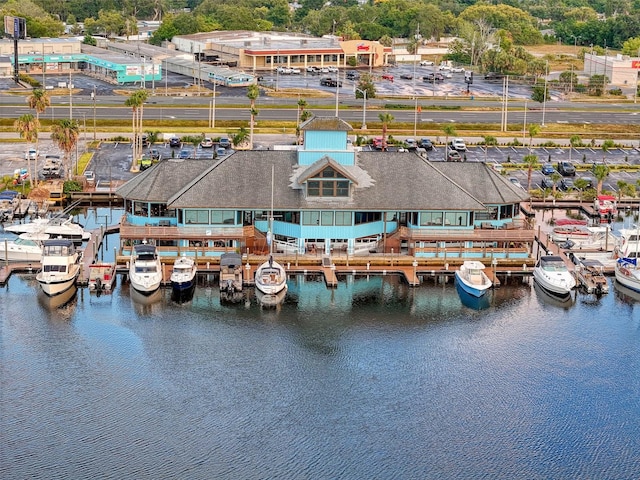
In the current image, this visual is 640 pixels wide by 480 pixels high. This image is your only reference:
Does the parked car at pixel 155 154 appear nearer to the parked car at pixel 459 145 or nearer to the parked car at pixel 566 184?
the parked car at pixel 459 145

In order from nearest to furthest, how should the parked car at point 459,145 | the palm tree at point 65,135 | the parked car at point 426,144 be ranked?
the palm tree at point 65,135 → the parked car at point 459,145 → the parked car at point 426,144

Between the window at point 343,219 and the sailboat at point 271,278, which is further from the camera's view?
the window at point 343,219

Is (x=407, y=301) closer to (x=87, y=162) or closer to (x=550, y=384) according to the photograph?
(x=550, y=384)

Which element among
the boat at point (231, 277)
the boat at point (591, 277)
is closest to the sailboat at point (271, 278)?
the boat at point (231, 277)

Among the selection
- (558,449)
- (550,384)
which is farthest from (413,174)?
(558,449)

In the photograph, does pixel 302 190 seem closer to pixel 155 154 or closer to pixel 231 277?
pixel 231 277

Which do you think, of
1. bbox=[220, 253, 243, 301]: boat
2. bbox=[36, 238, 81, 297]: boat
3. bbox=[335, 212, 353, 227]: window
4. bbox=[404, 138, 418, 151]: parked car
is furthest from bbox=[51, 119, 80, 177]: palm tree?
bbox=[404, 138, 418, 151]: parked car

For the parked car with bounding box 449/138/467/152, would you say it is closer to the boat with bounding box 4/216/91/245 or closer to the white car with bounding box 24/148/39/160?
the white car with bounding box 24/148/39/160
